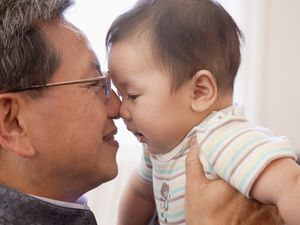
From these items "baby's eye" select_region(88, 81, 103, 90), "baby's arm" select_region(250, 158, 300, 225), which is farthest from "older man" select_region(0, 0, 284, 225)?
"baby's arm" select_region(250, 158, 300, 225)

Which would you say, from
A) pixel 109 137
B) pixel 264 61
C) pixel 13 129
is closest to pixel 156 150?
pixel 109 137

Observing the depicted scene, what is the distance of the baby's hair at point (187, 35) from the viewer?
1.06m

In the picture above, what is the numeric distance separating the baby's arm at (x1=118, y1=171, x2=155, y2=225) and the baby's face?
1.08 feet

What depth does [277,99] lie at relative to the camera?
8.43ft

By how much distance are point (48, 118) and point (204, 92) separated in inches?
13.9

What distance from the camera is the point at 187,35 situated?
3.47 feet

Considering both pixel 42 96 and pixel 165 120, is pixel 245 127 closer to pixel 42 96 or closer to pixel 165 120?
pixel 165 120

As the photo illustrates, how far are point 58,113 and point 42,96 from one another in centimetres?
5

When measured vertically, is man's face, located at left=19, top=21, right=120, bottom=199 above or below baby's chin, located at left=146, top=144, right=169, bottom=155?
above

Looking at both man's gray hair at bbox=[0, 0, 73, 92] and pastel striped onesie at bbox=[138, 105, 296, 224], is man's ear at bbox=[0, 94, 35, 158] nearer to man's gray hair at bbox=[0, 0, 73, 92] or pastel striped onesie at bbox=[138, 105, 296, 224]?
man's gray hair at bbox=[0, 0, 73, 92]

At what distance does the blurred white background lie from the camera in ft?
7.78

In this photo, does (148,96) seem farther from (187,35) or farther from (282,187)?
(282,187)

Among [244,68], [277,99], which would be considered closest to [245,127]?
[244,68]

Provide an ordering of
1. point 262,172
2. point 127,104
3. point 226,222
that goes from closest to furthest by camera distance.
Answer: point 262,172 → point 226,222 → point 127,104
